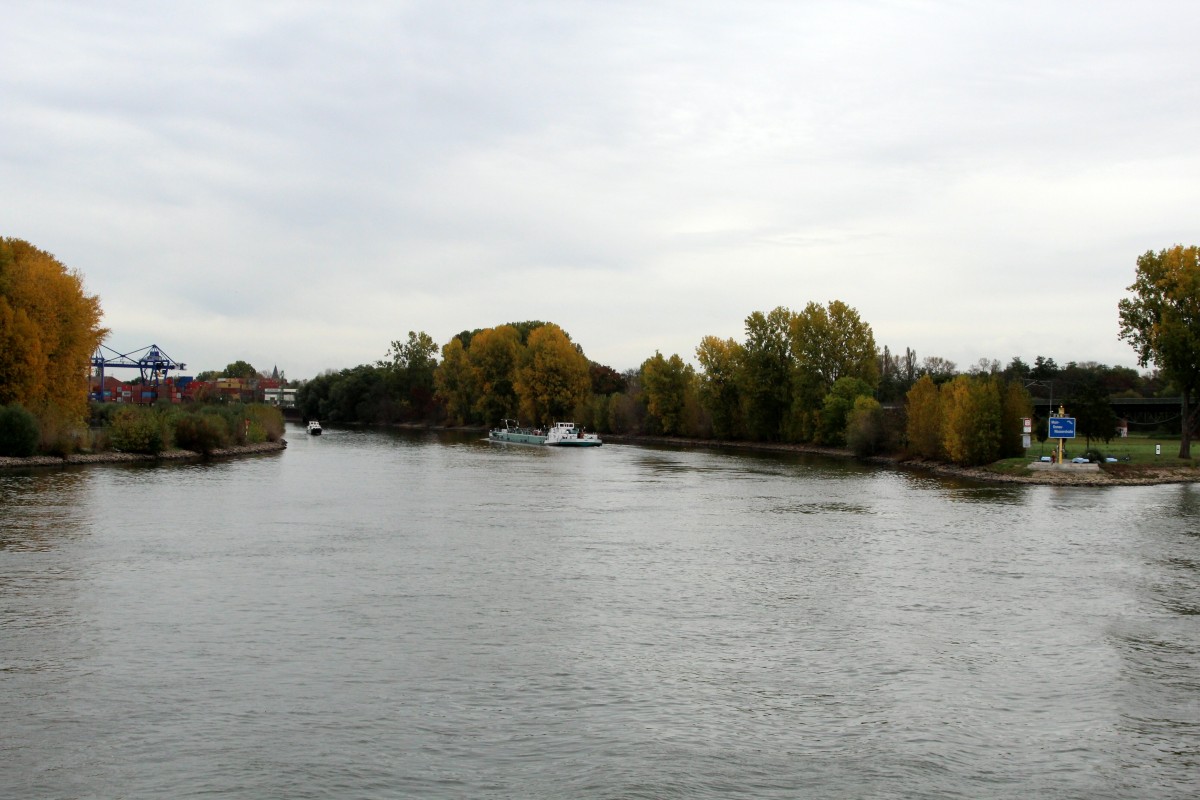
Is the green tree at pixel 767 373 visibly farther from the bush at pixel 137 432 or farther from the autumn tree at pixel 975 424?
the bush at pixel 137 432

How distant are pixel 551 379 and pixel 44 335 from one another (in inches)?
2573

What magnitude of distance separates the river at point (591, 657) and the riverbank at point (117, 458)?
20.1 meters

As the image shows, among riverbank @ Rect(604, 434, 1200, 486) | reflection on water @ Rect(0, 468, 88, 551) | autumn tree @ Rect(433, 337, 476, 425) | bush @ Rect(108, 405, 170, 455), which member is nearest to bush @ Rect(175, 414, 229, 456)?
bush @ Rect(108, 405, 170, 455)

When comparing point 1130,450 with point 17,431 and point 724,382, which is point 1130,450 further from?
point 17,431

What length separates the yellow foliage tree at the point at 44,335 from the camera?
57.8 metres

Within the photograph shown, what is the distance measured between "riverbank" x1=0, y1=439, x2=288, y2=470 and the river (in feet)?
65.9

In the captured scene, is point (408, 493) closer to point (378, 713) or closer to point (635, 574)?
point (635, 574)

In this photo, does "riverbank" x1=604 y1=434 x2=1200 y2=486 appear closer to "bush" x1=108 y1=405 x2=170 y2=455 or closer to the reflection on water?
the reflection on water

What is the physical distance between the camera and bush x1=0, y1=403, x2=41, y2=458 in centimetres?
5355

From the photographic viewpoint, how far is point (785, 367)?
96750mm

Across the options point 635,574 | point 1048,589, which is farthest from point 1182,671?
point 635,574

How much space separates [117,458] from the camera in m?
61.8

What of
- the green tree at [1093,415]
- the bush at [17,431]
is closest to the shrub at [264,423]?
the bush at [17,431]

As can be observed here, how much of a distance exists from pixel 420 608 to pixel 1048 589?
14.7 m
